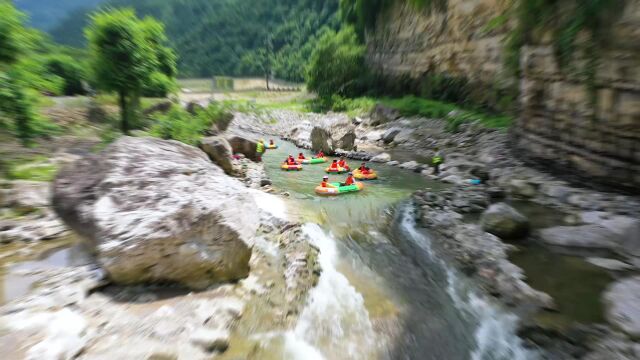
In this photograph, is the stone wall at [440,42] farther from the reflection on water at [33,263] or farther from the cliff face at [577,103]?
the reflection on water at [33,263]

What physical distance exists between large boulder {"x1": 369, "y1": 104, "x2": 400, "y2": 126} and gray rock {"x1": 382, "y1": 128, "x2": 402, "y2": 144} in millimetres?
3309

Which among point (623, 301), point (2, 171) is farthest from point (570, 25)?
point (2, 171)

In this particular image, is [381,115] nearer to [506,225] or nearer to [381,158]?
[381,158]

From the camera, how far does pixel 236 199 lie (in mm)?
6887

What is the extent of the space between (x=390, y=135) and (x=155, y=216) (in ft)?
60.0

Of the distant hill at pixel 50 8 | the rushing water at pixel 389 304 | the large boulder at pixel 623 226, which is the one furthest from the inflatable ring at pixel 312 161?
the distant hill at pixel 50 8

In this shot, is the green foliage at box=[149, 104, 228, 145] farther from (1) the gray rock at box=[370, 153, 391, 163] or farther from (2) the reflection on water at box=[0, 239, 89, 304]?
(1) the gray rock at box=[370, 153, 391, 163]

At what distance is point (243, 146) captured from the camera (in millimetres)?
16906

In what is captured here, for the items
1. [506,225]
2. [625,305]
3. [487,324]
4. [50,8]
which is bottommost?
[487,324]

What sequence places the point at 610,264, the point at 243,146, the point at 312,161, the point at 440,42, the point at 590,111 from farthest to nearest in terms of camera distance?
1. the point at 440,42
2. the point at 312,161
3. the point at 243,146
4. the point at 590,111
5. the point at 610,264

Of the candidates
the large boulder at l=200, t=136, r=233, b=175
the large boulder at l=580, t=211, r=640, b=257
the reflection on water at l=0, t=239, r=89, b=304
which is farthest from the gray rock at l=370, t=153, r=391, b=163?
the reflection on water at l=0, t=239, r=89, b=304

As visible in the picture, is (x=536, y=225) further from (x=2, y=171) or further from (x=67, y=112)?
(x=67, y=112)

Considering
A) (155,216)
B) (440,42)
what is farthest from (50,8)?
(155,216)

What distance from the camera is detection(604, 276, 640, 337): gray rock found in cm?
509
